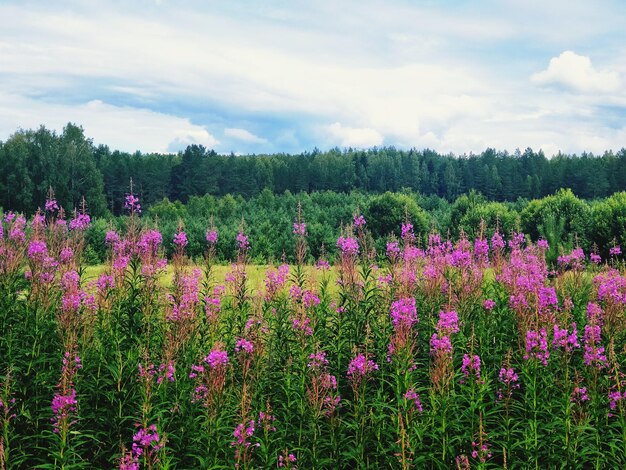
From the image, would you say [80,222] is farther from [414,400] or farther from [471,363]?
[471,363]

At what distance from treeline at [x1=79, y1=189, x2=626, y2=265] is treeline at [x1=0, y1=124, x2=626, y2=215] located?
14.9 metres

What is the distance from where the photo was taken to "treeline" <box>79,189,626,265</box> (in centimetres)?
2367

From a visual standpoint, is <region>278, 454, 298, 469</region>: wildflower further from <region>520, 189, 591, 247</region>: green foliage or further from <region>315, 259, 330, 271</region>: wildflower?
<region>520, 189, 591, 247</region>: green foliage

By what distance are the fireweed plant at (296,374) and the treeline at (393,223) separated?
1.72m

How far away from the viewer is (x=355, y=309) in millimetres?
7473

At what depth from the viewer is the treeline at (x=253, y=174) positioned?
2724 inches

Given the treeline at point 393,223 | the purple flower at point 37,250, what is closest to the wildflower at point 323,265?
the treeline at point 393,223

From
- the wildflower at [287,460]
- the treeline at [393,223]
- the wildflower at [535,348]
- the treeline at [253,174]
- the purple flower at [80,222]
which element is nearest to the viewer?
the wildflower at [287,460]

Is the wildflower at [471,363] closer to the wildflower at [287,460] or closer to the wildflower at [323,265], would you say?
the wildflower at [287,460]

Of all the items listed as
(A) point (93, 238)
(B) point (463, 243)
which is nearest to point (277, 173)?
(A) point (93, 238)

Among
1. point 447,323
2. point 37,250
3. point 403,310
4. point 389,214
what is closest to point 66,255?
point 37,250

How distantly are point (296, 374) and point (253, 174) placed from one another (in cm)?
10295

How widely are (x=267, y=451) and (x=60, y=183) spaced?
7169 cm

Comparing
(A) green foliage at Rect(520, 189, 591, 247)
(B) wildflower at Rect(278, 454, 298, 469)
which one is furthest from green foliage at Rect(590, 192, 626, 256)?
(B) wildflower at Rect(278, 454, 298, 469)
